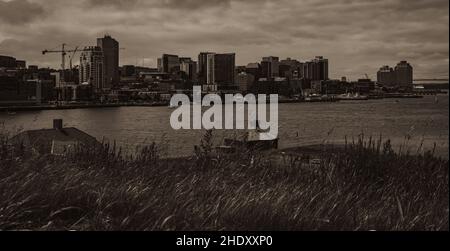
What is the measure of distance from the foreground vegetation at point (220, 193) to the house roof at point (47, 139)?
98 cm

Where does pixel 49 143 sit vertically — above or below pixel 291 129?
above

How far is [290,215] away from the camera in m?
4.18

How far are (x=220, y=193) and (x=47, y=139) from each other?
6.02 m

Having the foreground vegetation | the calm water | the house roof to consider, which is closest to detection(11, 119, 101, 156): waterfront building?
the house roof

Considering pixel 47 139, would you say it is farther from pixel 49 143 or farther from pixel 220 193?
pixel 220 193

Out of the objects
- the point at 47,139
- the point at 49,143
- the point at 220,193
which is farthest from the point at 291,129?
the point at 220,193

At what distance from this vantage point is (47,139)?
987 centimetres

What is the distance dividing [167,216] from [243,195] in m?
0.88

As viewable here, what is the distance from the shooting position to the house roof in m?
7.46

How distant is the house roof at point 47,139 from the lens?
7457mm

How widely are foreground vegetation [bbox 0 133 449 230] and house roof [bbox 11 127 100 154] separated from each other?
0.98m

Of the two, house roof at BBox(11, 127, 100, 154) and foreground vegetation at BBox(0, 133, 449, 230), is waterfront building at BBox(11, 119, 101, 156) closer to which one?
house roof at BBox(11, 127, 100, 154)
